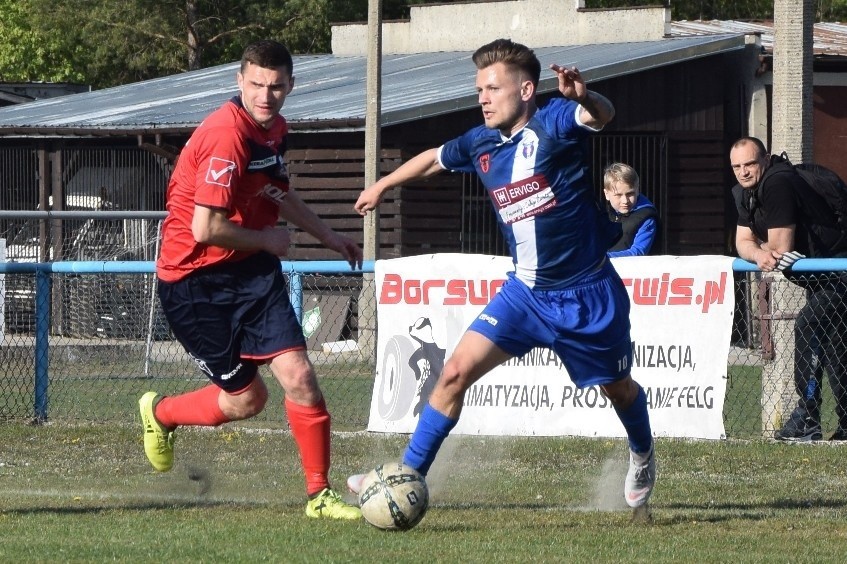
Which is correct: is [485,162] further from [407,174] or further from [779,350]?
[779,350]

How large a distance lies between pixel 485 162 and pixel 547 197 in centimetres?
36

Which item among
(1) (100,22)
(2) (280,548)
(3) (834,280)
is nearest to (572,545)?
(2) (280,548)

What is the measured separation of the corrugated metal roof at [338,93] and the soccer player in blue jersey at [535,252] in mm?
13928

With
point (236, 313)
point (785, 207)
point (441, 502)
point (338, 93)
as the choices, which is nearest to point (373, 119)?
point (338, 93)

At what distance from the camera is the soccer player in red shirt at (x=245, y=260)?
6578mm

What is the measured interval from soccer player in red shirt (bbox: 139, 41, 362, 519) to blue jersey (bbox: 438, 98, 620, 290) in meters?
0.98

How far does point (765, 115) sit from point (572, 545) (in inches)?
693

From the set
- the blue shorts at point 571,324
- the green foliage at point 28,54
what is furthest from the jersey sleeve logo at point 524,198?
the green foliage at point 28,54

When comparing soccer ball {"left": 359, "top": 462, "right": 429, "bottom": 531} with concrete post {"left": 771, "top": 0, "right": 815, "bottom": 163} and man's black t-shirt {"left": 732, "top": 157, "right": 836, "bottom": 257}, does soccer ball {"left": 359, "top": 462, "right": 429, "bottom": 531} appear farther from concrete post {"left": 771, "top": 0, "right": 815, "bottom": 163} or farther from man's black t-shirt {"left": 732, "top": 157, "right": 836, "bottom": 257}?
concrete post {"left": 771, "top": 0, "right": 815, "bottom": 163}

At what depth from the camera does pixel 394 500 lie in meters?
6.23

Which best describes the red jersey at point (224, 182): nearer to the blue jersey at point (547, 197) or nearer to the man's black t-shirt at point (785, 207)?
the blue jersey at point (547, 197)

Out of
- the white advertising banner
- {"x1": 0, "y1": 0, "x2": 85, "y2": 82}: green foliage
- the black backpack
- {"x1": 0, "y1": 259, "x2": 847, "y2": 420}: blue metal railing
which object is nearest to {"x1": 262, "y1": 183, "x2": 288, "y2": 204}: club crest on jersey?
{"x1": 0, "y1": 259, "x2": 847, "y2": 420}: blue metal railing

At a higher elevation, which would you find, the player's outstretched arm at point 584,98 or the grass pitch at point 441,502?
the player's outstretched arm at point 584,98

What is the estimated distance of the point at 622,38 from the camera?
25.9m
